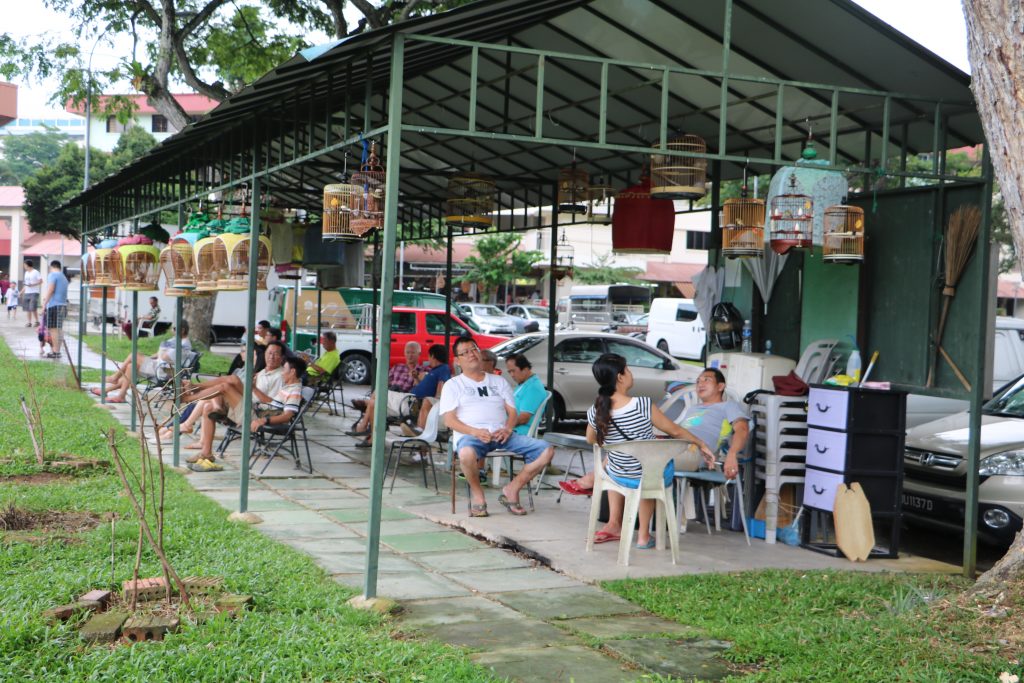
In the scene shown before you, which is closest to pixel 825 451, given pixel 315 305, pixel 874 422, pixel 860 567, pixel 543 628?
pixel 874 422

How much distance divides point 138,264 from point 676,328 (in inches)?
909

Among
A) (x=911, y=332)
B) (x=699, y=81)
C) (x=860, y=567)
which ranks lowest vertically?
(x=860, y=567)

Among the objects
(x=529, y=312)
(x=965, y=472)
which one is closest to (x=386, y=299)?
(x=965, y=472)

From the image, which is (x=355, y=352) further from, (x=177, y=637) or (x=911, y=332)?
(x=177, y=637)


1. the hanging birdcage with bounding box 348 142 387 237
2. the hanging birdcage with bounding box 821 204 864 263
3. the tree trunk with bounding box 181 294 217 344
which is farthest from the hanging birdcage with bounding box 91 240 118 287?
the tree trunk with bounding box 181 294 217 344

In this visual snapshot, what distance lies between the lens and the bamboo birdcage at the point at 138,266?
9.79m

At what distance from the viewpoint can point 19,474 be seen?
8.33m

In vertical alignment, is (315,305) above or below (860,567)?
above

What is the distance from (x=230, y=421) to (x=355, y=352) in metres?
9.24

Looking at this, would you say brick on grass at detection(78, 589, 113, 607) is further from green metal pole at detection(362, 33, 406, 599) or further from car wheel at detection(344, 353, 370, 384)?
car wheel at detection(344, 353, 370, 384)

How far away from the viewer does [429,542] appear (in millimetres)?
6781

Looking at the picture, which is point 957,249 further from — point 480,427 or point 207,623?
point 207,623

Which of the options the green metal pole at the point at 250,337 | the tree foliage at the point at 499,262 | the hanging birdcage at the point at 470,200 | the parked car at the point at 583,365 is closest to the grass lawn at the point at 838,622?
the green metal pole at the point at 250,337

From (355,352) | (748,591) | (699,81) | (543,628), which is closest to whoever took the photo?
(543,628)
